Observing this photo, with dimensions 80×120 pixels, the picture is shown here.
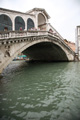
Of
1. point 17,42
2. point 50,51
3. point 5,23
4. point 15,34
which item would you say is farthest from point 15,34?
point 50,51

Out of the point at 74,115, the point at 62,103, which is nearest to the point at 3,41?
the point at 62,103

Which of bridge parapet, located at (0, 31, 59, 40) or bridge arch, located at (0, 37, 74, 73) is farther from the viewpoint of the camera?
bridge arch, located at (0, 37, 74, 73)

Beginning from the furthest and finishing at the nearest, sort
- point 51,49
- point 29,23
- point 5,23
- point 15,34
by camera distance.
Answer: point 51,49 < point 29,23 < point 5,23 < point 15,34

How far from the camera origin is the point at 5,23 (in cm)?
1544

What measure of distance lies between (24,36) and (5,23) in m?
4.66

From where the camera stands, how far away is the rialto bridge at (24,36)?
35.6 feet

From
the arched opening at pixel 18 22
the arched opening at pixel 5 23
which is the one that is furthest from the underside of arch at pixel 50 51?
the arched opening at pixel 5 23

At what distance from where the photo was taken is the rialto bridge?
10836 millimetres

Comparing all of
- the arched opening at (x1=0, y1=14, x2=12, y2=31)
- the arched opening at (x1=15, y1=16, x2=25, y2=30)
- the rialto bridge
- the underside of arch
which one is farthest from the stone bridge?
the arched opening at (x1=0, y1=14, x2=12, y2=31)

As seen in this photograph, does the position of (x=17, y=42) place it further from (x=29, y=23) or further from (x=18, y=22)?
(x=29, y=23)

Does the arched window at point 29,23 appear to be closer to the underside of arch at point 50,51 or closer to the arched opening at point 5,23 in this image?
the arched opening at point 5,23

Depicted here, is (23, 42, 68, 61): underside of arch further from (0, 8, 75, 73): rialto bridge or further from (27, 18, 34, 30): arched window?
(27, 18, 34, 30): arched window

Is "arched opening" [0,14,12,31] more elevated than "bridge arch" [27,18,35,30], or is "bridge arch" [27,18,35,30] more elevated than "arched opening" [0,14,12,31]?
"bridge arch" [27,18,35,30]

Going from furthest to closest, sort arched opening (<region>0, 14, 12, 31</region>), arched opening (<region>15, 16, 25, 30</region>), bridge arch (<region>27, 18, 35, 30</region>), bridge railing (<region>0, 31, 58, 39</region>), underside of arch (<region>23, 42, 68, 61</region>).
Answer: underside of arch (<region>23, 42, 68, 61</region>) < bridge arch (<region>27, 18, 35, 30</region>) < arched opening (<region>15, 16, 25, 30</region>) < arched opening (<region>0, 14, 12, 31</region>) < bridge railing (<region>0, 31, 58, 39</region>)
